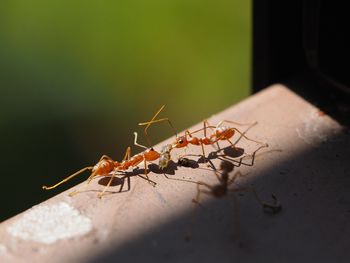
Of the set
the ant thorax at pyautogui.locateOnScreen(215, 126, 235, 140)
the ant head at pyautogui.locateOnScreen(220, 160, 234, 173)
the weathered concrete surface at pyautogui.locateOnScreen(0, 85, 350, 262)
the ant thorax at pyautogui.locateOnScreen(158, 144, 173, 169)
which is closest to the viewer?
the weathered concrete surface at pyautogui.locateOnScreen(0, 85, 350, 262)

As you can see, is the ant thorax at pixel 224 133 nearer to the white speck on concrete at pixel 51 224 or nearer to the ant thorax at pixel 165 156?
the ant thorax at pixel 165 156

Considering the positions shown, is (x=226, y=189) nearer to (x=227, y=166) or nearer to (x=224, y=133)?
(x=227, y=166)

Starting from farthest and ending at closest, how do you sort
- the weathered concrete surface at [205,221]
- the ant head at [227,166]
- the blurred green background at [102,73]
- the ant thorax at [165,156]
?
A: the blurred green background at [102,73], the ant thorax at [165,156], the ant head at [227,166], the weathered concrete surface at [205,221]

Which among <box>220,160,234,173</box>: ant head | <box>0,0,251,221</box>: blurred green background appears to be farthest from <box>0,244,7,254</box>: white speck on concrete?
<box>0,0,251,221</box>: blurred green background

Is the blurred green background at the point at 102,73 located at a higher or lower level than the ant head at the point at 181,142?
lower

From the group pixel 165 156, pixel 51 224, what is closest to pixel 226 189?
pixel 165 156

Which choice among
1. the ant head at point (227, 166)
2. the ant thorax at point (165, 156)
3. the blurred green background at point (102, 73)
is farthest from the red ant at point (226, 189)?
the blurred green background at point (102, 73)

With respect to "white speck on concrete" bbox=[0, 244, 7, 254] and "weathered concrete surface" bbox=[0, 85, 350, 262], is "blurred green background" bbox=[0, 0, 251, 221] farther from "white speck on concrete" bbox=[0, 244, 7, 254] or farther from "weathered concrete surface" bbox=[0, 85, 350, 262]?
"white speck on concrete" bbox=[0, 244, 7, 254]
